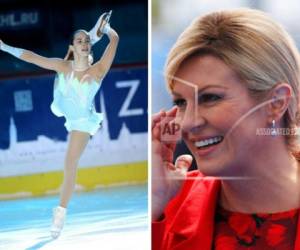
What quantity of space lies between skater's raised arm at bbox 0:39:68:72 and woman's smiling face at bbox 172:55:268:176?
600mm

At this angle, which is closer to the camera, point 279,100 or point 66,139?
point 279,100

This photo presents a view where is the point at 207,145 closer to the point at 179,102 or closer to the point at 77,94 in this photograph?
the point at 179,102

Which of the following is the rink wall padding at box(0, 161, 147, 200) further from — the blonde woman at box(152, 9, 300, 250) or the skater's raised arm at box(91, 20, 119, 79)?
the skater's raised arm at box(91, 20, 119, 79)

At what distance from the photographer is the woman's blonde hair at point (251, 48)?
2801 millimetres

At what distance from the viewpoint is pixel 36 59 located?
3082 millimetres

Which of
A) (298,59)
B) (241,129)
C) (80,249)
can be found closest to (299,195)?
(241,129)

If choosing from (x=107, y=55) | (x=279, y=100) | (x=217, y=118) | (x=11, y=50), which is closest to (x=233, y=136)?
(x=217, y=118)

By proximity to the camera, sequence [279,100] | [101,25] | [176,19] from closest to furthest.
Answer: [279,100] → [176,19] → [101,25]

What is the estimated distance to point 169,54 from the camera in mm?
2902

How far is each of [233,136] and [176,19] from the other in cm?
59

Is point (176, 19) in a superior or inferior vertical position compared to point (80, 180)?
superior

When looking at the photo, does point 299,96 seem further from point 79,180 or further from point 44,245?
point 44,245

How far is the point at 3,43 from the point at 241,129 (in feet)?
3.99

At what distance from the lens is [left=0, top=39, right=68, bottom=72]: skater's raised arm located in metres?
3.06
